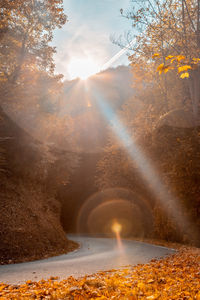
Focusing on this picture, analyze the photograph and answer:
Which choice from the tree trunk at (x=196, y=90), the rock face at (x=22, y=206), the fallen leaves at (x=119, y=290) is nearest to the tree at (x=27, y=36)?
the rock face at (x=22, y=206)

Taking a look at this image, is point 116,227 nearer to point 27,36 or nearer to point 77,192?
point 77,192

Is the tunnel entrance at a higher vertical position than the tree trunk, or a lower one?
lower

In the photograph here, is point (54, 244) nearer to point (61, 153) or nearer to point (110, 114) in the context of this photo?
point (61, 153)

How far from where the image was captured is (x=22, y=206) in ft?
40.4

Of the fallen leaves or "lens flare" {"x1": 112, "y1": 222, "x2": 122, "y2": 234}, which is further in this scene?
"lens flare" {"x1": 112, "y1": 222, "x2": 122, "y2": 234}

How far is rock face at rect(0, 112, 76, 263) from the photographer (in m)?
9.97

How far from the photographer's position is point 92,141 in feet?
170

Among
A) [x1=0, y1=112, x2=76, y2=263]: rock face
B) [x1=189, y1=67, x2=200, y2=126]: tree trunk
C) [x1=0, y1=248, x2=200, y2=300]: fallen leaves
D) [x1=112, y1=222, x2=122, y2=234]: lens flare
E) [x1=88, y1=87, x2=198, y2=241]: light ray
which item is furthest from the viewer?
[x1=112, y1=222, x2=122, y2=234]: lens flare

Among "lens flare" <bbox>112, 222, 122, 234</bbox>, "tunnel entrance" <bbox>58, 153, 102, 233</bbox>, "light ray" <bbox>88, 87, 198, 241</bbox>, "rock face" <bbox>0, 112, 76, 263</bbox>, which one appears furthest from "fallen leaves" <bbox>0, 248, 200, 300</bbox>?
"tunnel entrance" <bbox>58, 153, 102, 233</bbox>

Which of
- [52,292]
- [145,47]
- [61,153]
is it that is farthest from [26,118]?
[52,292]

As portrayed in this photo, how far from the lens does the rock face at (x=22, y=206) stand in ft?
32.7

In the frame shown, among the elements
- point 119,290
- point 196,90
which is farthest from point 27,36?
point 119,290

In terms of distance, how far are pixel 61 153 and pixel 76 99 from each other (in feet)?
137

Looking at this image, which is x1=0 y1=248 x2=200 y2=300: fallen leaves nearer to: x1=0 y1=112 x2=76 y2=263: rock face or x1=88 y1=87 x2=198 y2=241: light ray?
x1=0 y1=112 x2=76 y2=263: rock face
